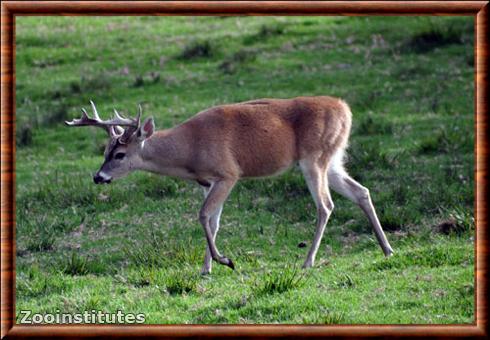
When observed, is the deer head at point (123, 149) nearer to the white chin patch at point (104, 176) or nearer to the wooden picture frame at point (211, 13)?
the white chin patch at point (104, 176)

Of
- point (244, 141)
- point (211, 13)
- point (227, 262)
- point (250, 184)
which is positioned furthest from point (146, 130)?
point (250, 184)

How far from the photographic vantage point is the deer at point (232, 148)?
981cm

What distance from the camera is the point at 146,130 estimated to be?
9891 mm

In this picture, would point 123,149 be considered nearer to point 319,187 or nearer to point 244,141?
point 244,141

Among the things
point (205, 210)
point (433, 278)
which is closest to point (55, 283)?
point (205, 210)

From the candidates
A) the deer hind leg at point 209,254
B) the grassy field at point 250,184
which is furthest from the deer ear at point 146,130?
the grassy field at point 250,184

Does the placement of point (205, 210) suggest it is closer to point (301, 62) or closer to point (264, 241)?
point (264, 241)

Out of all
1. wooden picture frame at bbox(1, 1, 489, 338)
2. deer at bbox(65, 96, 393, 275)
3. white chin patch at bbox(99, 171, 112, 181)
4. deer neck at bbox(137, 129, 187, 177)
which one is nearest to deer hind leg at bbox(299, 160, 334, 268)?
deer at bbox(65, 96, 393, 275)

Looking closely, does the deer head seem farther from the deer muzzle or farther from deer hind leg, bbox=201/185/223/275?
deer hind leg, bbox=201/185/223/275

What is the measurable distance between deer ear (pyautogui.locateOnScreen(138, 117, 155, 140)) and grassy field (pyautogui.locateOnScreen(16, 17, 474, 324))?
105cm

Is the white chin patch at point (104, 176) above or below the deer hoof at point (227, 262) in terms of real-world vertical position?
above

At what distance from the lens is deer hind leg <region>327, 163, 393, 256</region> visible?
32.6 feet

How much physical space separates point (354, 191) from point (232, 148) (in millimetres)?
1326

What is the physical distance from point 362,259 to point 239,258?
1.19 m
